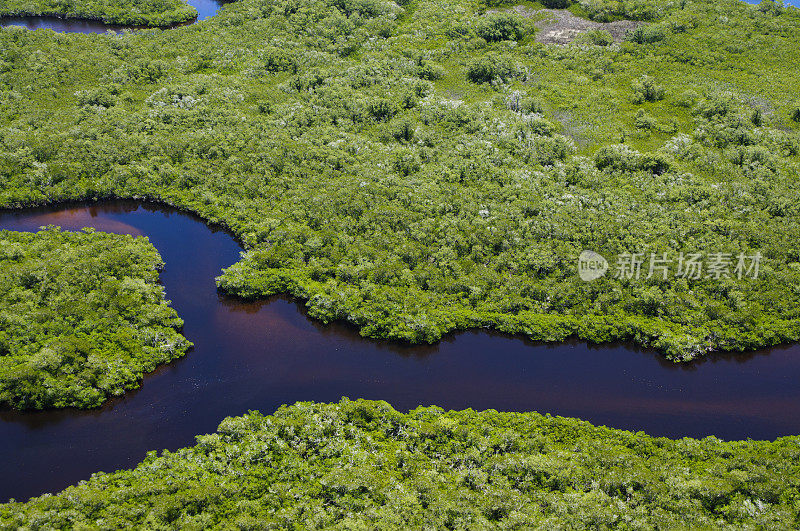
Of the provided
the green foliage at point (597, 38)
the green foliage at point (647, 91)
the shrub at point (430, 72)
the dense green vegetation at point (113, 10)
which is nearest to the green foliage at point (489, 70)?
the shrub at point (430, 72)

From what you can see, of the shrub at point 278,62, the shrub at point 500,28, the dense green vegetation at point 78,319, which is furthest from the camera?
the shrub at point 500,28

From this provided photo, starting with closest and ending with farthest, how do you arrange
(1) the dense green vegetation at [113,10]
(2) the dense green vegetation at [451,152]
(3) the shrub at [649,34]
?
(2) the dense green vegetation at [451,152] → (3) the shrub at [649,34] → (1) the dense green vegetation at [113,10]

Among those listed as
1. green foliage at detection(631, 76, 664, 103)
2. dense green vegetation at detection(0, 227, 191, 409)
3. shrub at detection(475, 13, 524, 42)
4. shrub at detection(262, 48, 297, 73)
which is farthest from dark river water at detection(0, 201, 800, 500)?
shrub at detection(475, 13, 524, 42)

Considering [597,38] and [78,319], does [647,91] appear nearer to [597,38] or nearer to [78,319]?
[597,38]

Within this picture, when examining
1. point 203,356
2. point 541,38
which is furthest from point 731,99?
point 203,356

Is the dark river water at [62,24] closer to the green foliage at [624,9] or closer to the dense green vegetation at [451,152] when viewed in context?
the dense green vegetation at [451,152]
